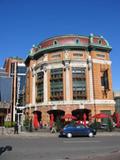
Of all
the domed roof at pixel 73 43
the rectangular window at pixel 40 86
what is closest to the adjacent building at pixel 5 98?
the rectangular window at pixel 40 86

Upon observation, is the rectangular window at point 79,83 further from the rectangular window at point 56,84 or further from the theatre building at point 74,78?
the rectangular window at point 56,84

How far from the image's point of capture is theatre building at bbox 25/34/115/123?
55375 mm

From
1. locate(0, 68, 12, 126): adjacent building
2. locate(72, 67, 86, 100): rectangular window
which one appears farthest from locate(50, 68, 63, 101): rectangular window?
locate(0, 68, 12, 126): adjacent building

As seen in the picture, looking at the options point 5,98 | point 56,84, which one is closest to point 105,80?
point 56,84

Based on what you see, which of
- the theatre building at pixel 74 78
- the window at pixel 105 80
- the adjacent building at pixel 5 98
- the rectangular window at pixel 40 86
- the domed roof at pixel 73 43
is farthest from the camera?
the adjacent building at pixel 5 98

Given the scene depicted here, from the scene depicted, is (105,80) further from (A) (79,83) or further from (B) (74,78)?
(B) (74,78)

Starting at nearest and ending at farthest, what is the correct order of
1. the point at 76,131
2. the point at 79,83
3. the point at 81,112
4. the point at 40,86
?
the point at 76,131
the point at 81,112
the point at 79,83
the point at 40,86

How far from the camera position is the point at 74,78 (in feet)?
184

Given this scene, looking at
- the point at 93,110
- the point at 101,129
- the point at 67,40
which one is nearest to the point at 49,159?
the point at 101,129

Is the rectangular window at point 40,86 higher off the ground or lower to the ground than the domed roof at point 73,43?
lower

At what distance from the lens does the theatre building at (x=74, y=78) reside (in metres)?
55.4

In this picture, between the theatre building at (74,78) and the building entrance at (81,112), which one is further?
the building entrance at (81,112)

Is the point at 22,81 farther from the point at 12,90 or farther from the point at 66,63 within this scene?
the point at 66,63

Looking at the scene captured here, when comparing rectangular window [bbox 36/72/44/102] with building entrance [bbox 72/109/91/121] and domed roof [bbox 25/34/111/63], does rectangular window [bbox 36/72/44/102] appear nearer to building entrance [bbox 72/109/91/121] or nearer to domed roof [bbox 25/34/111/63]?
domed roof [bbox 25/34/111/63]
